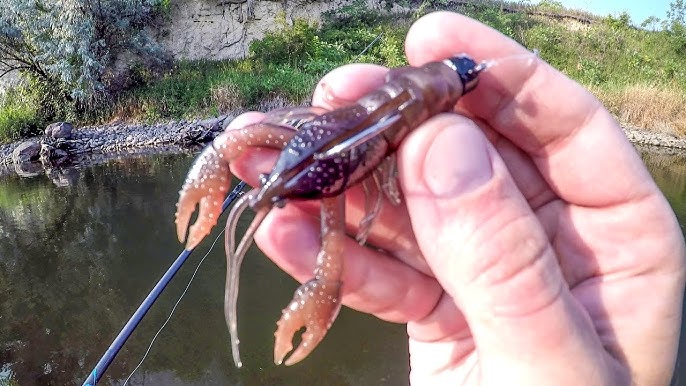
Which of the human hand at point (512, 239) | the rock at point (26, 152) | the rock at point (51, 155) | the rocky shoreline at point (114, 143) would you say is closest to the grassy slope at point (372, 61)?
the rocky shoreline at point (114, 143)

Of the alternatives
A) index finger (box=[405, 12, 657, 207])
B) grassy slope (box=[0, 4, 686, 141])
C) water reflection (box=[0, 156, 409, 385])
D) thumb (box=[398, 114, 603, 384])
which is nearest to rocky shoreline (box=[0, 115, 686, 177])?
grassy slope (box=[0, 4, 686, 141])

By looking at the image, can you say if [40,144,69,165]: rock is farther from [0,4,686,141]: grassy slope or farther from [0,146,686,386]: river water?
[0,146,686,386]: river water

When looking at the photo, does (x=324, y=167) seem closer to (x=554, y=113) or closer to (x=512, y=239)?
(x=512, y=239)

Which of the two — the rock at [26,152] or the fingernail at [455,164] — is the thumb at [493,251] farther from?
the rock at [26,152]

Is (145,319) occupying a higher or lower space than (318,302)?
lower

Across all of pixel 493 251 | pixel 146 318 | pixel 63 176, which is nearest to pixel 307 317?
pixel 493 251

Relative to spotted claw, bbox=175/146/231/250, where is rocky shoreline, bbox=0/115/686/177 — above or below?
below
